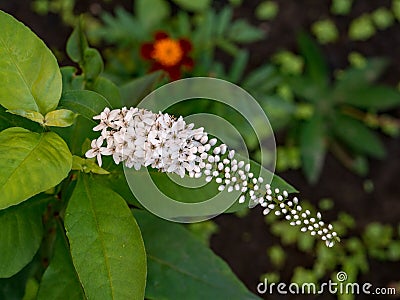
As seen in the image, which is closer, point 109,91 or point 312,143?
point 109,91

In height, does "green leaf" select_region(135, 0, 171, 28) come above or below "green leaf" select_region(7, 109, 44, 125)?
below

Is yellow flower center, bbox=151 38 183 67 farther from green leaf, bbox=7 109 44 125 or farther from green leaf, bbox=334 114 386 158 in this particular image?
green leaf, bbox=7 109 44 125

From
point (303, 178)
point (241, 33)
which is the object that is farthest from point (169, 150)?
point (303, 178)

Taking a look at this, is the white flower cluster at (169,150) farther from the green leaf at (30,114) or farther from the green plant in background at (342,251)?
the green plant in background at (342,251)

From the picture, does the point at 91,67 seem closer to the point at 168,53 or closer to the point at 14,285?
the point at 14,285

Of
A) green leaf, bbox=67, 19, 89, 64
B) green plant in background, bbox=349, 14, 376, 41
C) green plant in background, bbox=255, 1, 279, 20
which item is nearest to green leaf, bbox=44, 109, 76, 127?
green leaf, bbox=67, 19, 89, 64

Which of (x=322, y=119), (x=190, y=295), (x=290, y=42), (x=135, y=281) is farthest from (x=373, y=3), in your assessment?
(x=135, y=281)
